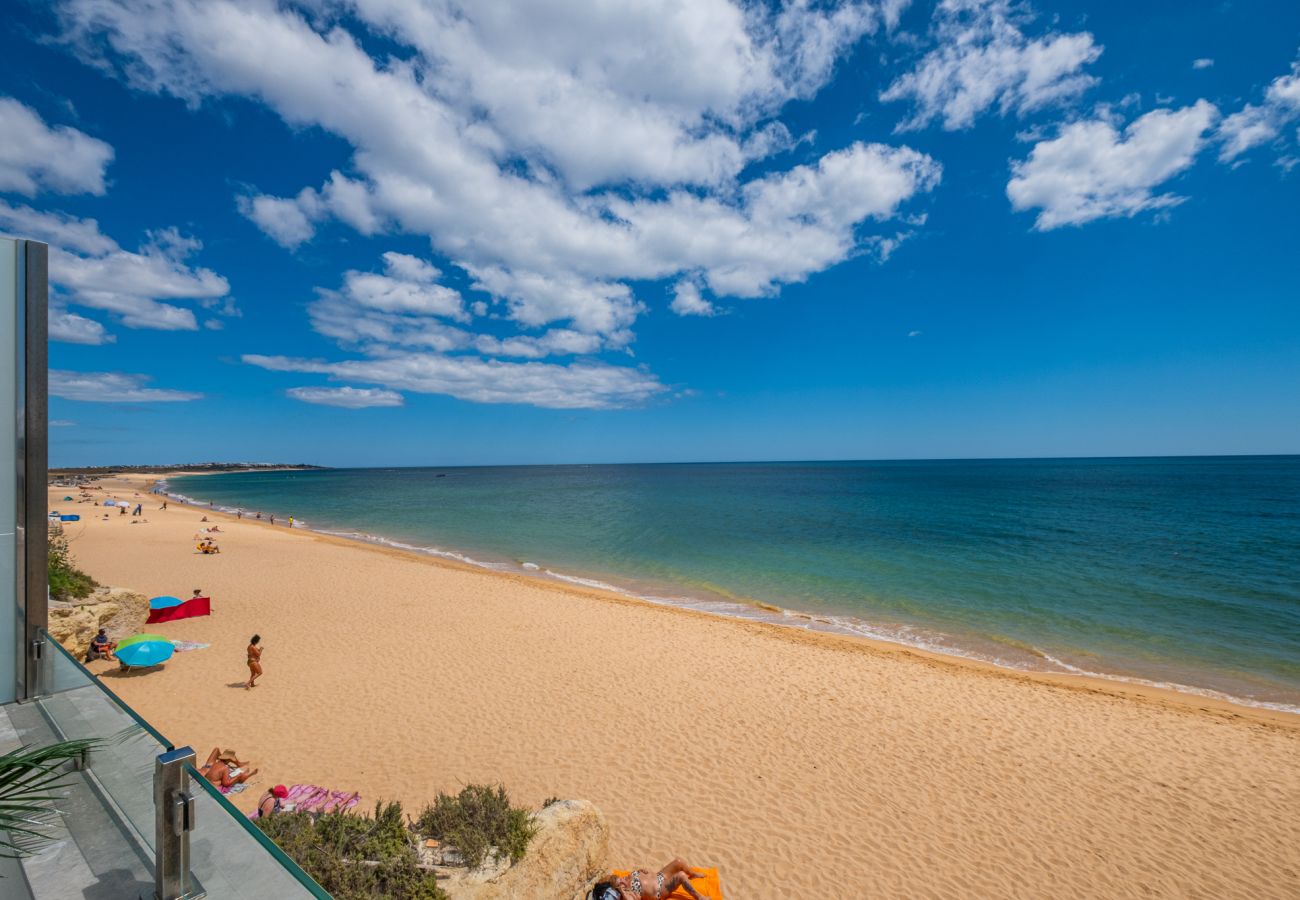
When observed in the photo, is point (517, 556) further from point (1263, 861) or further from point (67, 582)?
point (1263, 861)

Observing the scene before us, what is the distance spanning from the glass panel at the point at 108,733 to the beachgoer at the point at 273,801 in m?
2.44

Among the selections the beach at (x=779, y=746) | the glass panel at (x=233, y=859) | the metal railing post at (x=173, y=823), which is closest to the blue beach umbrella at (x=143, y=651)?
the beach at (x=779, y=746)

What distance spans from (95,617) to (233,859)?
13.5m

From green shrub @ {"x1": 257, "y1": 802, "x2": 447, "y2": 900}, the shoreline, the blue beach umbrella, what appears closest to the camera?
green shrub @ {"x1": 257, "y1": 802, "x2": 447, "y2": 900}

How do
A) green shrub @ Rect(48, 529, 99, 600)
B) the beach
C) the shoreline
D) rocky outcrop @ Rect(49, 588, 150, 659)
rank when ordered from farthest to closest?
the shoreline → green shrub @ Rect(48, 529, 99, 600) → rocky outcrop @ Rect(49, 588, 150, 659) → the beach

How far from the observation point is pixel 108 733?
3.58 metres

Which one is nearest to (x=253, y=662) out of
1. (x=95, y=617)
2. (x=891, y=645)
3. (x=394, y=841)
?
(x=95, y=617)

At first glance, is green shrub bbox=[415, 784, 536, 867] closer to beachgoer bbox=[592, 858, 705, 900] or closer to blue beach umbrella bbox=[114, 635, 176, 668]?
beachgoer bbox=[592, 858, 705, 900]

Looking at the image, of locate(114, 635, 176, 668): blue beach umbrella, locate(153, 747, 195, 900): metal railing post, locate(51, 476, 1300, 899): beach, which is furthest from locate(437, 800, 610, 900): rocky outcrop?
locate(114, 635, 176, 668): blue beach umbrella

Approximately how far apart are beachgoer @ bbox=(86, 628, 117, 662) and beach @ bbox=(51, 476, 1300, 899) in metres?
0.26

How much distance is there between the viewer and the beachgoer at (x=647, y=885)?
509cm

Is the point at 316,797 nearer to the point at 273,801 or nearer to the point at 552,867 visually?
the point at 273,801

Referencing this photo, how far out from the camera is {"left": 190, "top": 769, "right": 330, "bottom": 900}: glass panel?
253 cm

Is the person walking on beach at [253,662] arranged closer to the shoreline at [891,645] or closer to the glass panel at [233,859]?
the glass panel at [233,859]
